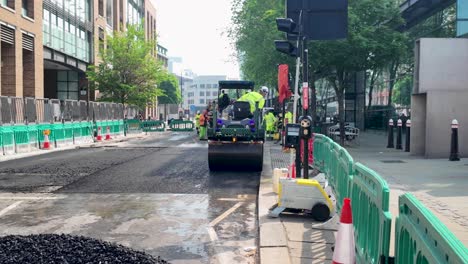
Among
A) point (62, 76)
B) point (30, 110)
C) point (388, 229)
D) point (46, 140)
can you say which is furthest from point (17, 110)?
point (62, 76)

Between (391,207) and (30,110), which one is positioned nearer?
(391,207)

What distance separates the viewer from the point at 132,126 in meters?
38.5

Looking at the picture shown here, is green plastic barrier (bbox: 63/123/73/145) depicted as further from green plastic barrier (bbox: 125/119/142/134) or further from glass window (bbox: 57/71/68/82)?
glass window (bbox: 57/71/68/82)

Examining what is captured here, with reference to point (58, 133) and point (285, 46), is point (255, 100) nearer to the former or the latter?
point (285, 46)

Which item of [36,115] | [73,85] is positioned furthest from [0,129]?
[73,85]

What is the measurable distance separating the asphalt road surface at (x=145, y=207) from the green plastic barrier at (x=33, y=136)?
7.45 m

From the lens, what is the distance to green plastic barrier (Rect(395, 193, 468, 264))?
2.21m

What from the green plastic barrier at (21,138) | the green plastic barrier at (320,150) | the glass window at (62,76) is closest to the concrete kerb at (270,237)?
the green plastic barrier at (320,150)

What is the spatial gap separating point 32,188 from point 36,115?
516 inches

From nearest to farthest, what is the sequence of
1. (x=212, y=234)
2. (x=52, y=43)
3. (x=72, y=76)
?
(x=212, y=234), (x=52, y=43), (x=72, y=76)

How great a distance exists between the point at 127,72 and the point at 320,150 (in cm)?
3251

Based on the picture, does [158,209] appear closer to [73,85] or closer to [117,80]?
[117,80]

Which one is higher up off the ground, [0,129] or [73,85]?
[73,85]

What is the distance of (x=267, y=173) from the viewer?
1284cm
